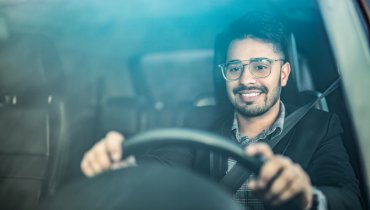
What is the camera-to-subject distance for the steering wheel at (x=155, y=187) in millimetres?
744

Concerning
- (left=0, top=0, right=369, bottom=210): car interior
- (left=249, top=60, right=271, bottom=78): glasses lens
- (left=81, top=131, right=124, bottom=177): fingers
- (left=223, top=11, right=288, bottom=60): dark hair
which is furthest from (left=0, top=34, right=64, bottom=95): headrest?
(left=81, top=131, right=124, bottom=177): fingers

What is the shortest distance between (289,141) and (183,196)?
68 cm

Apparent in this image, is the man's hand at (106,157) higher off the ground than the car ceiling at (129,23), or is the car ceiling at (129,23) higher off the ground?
the car ceiling at (129,23)

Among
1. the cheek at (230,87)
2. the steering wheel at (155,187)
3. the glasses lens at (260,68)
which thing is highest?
the glasses lens at (260,68)

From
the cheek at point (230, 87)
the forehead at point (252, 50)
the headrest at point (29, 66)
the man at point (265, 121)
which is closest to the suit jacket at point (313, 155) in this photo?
the man at point (265, 121)

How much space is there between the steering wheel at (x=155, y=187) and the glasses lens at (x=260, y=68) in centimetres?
70

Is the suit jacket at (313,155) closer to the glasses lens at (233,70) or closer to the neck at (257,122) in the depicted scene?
the neck at (257,122)

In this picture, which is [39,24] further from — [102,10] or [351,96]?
[351,96]

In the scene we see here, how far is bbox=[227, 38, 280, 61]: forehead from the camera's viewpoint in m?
1.47

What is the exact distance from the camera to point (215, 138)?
79 centimetres

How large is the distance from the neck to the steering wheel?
2.31ft

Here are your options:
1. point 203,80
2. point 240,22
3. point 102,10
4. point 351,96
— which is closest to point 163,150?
point 240,22

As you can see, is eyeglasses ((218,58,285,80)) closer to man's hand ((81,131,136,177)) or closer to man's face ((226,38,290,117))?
man's face ((226,38,290,117))

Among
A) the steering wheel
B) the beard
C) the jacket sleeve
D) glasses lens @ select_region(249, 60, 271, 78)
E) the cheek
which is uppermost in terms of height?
glasses lens @ select_region(249, 60, 271, 78)
